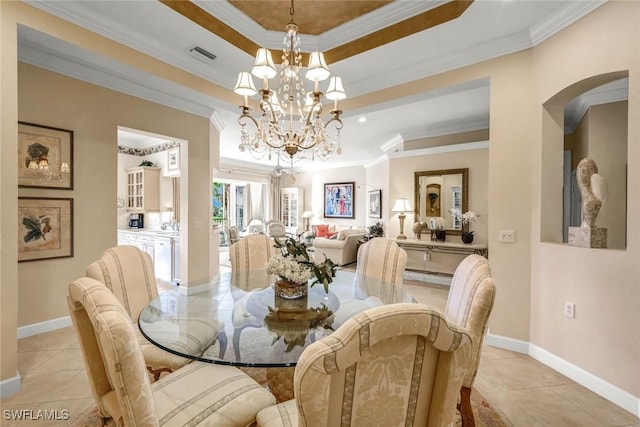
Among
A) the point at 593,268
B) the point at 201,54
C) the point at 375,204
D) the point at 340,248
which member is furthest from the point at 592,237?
the point at 375,204

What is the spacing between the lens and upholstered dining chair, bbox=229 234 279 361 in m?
1.62

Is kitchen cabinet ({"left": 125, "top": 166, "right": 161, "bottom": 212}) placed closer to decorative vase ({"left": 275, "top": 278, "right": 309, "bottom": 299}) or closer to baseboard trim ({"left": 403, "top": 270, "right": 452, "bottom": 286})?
decorative vase ({"left": 275, "top": 278, "right": 309, "bottom": 299})

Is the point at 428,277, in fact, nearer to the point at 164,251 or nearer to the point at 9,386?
the point at 164,251

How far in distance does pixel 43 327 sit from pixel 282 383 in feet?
9.12

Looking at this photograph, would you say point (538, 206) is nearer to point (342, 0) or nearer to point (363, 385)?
point (342, 0)

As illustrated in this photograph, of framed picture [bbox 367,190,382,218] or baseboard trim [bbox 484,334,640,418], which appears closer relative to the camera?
baseboard trim [bbox 484,334,640,418]

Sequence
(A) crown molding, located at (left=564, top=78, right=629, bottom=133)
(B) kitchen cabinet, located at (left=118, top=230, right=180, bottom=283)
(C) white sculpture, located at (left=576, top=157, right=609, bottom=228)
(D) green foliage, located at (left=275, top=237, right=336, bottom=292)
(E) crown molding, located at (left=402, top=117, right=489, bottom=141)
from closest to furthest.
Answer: (D) green foliage, located at (left=275, top=237, right=336, bottom=292) → (C) white sculpture, located at (left=576, top=157, right=609, bottom=228) → (A) crown molding, located at (left=564, top=78, right=629, bottom=133) → (B) kitchen cabinet, located at (left=118, top=230, right=180, bottom=283) → (E) crown molding, located at (left=402, top=117, right=489, bottom=141)

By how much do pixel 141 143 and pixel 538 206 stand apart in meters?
6.95

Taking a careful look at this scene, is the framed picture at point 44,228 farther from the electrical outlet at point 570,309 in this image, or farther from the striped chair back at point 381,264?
the electrical outlet at point 570,309

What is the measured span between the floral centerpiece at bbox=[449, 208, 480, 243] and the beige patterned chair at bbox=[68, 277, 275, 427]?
14.5 ft

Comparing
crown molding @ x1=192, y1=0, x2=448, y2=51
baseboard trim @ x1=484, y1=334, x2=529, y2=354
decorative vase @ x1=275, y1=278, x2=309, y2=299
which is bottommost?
baseboard trim @ x1=484, y1=334, x2=529, y2=354

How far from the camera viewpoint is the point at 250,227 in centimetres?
934

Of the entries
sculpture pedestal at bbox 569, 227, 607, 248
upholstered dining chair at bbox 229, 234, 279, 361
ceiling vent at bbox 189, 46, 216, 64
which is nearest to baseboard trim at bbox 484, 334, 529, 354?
sculpture pedestal at bbox 569, 227, 607, 248

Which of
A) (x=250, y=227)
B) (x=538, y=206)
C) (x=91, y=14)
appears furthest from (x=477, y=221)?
(x=250, y=227)
